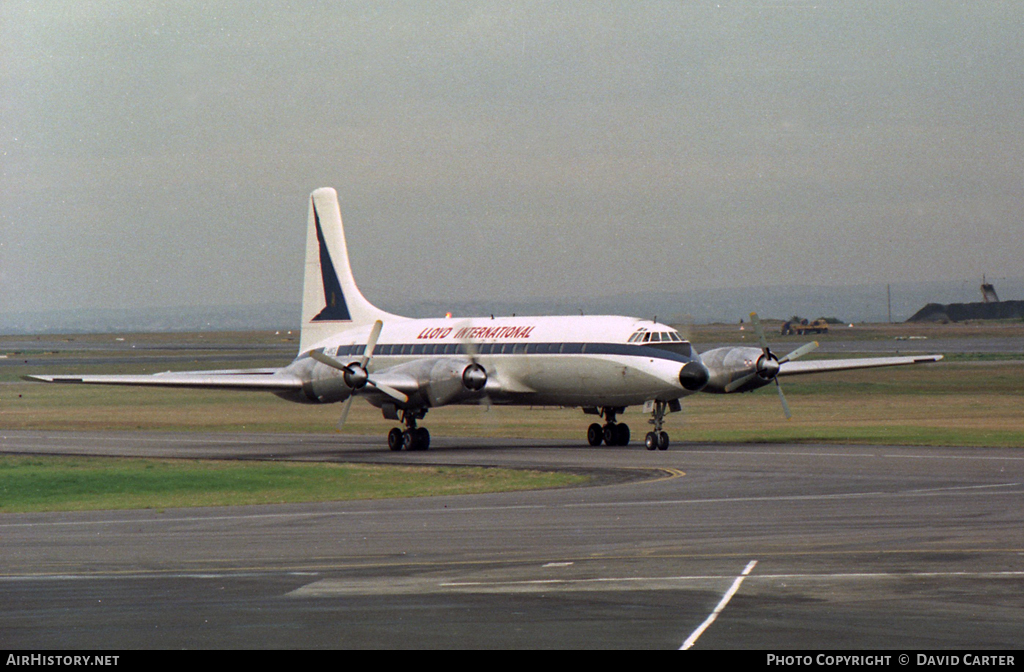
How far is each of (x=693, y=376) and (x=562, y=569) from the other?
24868 millimetres

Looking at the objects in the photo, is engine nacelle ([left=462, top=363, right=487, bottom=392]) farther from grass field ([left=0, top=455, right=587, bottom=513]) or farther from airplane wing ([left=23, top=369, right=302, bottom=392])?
grass field ([left=0, top=455, right=587, bottom=513])

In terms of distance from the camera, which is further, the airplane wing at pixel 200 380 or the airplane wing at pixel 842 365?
the airplane wing at pixel 842 365

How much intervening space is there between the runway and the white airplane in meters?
11.2

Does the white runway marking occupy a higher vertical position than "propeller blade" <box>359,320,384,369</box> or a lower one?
lower

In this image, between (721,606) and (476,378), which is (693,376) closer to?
(476,378)

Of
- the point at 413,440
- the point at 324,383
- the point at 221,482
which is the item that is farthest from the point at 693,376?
the point at 221,482

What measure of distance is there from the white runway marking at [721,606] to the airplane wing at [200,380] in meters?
30.2

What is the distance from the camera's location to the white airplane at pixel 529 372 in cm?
4322

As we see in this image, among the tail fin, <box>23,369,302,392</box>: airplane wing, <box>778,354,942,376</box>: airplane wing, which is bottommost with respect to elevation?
<box>778,354,942,376</box>: airplane wing

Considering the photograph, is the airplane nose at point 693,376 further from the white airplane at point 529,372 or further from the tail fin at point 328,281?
the tail fin at point 328,281

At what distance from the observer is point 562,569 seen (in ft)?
57.3

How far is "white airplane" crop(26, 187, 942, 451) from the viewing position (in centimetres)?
4322

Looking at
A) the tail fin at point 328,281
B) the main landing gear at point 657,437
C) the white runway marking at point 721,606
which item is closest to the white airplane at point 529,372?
the main landing gear at point 657,437

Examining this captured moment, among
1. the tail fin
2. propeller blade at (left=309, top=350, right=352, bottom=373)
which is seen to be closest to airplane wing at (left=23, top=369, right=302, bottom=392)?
propeller blade at (left=309, top=350, right=352, bottom=373)
